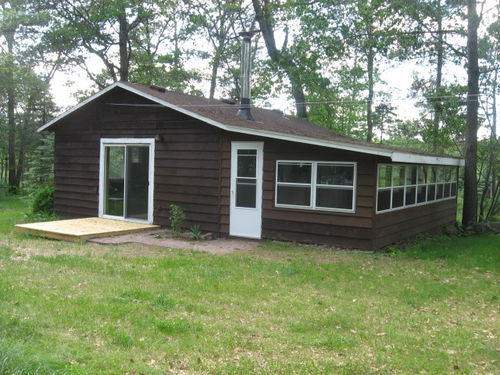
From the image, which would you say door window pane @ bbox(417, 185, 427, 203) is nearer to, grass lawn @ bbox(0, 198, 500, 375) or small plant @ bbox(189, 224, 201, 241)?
grass lawn @ bbox(0, 198, 500, 375)

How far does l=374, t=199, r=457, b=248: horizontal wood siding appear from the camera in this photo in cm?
1003

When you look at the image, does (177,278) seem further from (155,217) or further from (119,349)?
(155,217)

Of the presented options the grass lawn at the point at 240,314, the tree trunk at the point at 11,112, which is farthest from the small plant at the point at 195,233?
the tree trunk at the point at 11,112

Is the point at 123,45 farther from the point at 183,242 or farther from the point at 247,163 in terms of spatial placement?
the point at 183,242

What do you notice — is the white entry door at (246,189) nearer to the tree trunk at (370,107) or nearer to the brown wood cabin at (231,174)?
the brown wood cabin at (231,174)

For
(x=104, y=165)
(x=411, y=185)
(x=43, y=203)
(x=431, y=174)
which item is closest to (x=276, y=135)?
(x=411, y=185)

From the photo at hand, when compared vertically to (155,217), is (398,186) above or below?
above

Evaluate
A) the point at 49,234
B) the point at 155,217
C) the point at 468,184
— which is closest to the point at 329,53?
the point at 468,184

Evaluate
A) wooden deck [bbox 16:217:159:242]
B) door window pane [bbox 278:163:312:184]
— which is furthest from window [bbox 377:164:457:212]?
wooden deck [bbox 16:217:159:242]

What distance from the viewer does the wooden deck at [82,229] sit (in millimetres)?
10141

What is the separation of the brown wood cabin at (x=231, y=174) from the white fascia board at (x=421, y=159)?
0.15 ft

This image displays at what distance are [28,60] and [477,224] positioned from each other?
21190 millimetres

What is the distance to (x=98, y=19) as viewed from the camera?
21.4m

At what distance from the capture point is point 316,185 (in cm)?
1008
